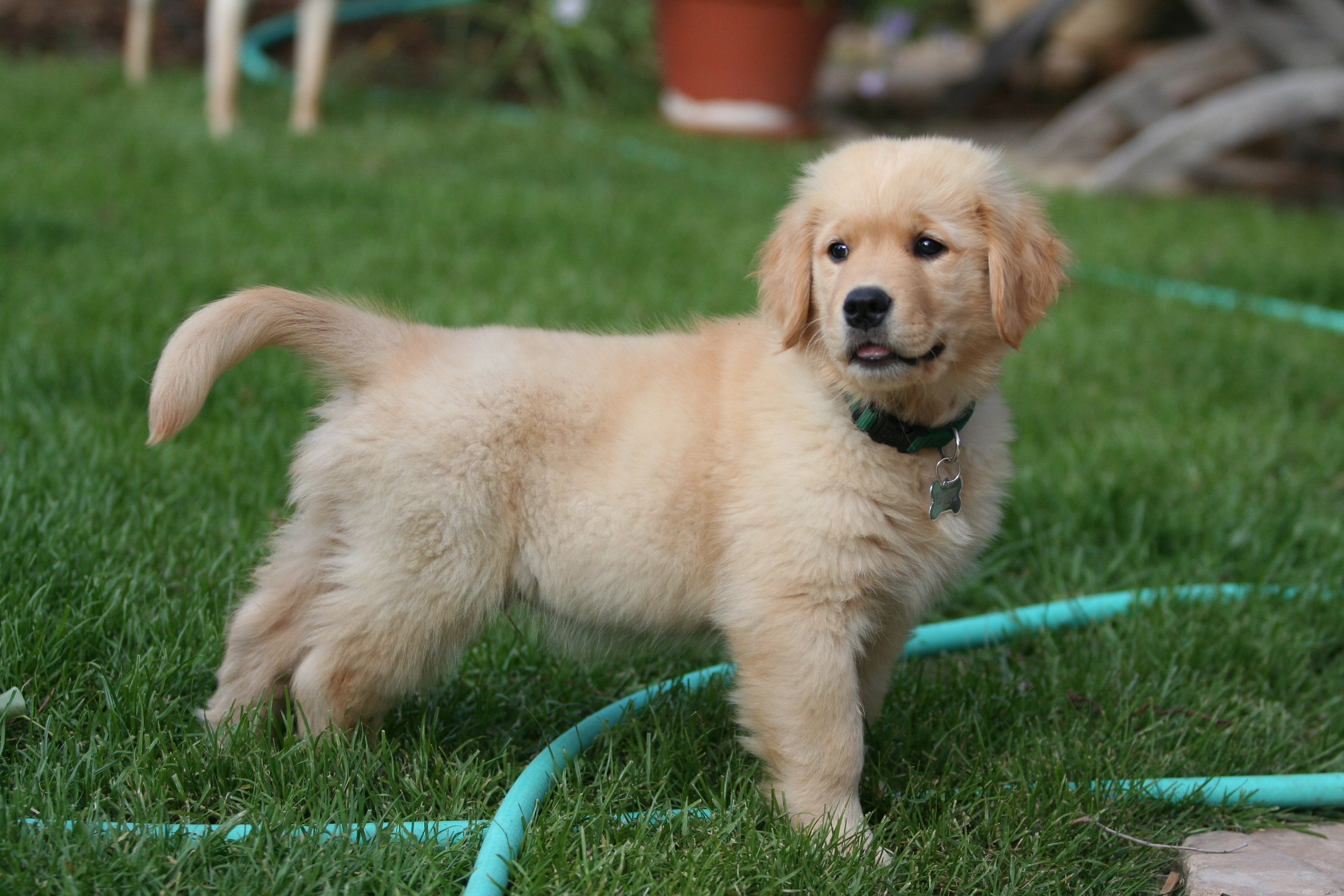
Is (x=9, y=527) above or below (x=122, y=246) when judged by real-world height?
below

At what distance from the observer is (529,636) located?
8.41 feet

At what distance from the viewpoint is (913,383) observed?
2.05 metres

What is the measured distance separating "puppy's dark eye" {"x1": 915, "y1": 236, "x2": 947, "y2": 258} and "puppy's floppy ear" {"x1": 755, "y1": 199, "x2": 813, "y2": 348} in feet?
0.71

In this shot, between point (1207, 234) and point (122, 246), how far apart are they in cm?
543

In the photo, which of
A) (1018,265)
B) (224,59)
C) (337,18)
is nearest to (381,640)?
(1018,265)

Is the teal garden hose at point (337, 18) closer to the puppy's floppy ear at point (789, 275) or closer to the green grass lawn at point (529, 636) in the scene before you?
the green grass lawn at point (529, 636)

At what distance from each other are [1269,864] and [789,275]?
137 cm

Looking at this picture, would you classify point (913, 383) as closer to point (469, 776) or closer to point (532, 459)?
point (532, 459)

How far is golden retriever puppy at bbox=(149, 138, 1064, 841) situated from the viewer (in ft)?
6.56

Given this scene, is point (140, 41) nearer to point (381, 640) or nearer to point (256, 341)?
point (256, 341)

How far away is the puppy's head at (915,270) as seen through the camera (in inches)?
78.7

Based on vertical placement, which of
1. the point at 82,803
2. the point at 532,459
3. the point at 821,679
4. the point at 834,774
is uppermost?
the point at 532,459

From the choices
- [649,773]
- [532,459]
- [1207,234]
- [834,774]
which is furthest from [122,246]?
[1207,234]

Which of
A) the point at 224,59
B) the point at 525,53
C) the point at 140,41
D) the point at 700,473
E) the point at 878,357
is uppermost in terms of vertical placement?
the point at 525,53
